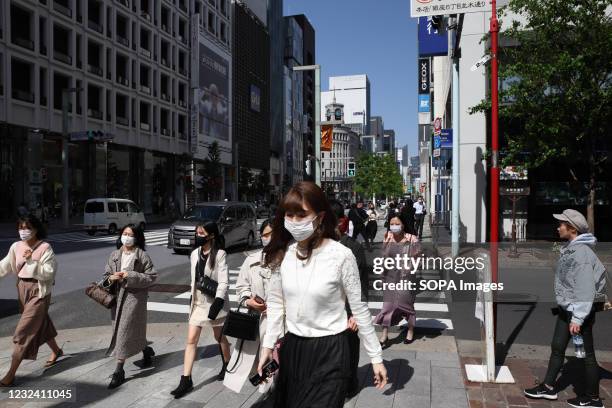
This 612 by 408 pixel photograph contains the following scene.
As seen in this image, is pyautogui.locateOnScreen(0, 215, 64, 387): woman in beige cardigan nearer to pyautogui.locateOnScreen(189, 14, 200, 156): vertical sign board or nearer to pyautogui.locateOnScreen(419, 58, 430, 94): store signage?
pyautogui.locateOnScreen(419, 58, 430, 94): store signage

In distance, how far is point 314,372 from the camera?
276 centimetres

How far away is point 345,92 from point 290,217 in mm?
198257

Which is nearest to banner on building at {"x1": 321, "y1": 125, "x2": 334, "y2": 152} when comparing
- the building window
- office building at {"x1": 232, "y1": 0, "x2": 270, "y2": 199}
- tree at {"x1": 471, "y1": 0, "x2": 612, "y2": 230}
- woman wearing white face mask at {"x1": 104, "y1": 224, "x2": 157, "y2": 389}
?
tree at {"x1": 471, "y1": 0, "x2": 612, "y2": 230}

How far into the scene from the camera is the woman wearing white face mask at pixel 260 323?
3977 mm

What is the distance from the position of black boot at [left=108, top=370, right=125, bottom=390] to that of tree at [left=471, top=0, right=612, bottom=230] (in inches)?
480

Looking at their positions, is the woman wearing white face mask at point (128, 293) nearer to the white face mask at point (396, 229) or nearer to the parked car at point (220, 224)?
the white face mask at point (396, 229)

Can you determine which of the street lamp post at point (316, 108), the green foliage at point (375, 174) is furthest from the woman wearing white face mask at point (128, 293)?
the green foliage at point (375, 174)

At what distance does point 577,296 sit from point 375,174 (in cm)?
6334

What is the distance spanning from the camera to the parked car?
16.6 meters

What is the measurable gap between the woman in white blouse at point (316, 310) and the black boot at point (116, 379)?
2.79m

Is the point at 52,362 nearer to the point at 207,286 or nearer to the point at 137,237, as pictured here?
the point at 137,237

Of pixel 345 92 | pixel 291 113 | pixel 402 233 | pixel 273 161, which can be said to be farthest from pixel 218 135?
pixel 345 92

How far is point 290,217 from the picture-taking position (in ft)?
9.52

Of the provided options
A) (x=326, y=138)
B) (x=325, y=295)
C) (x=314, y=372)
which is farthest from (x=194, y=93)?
(x=314, y=372)
